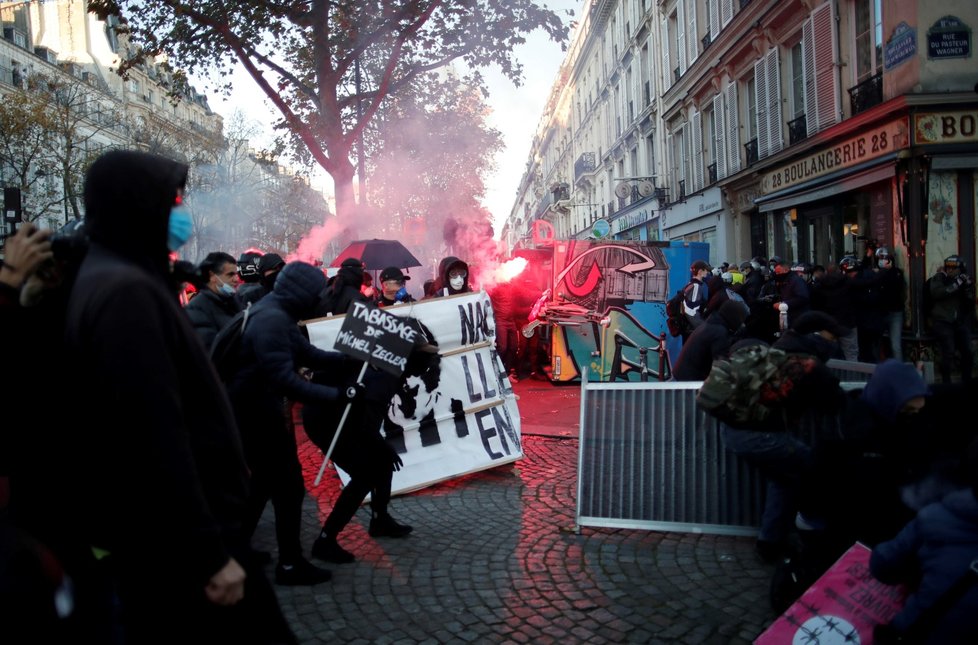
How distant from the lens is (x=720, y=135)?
2117cm

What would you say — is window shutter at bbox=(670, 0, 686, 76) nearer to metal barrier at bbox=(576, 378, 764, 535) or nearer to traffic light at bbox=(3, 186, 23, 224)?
traffic light at bbox=(3, 186, 23, 224)

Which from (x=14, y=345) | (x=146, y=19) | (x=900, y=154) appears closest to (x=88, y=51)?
(x=146, y=19)

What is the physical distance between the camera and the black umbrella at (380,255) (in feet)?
38.3

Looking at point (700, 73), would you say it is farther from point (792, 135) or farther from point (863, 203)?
point (863, 203)

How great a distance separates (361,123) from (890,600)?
12.6m

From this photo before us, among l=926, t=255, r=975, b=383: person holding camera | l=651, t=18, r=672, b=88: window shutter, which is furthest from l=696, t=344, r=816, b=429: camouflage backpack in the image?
l=651, t=18, r=672, b=88: window shutter

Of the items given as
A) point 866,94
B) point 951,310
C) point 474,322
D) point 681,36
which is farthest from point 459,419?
point 681,36

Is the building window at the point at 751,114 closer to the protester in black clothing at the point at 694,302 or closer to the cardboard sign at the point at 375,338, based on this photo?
the protester in black clothing at the point at 694,302

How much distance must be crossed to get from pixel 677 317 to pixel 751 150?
445 inches

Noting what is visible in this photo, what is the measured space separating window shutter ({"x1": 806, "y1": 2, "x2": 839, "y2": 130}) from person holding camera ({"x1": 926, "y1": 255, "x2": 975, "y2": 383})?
545cm

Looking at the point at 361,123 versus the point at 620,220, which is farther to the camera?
the point at 620,220

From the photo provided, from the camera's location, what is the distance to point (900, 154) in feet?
37.6

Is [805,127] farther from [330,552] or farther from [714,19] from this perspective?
[330,552]

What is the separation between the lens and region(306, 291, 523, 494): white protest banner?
572 cm
